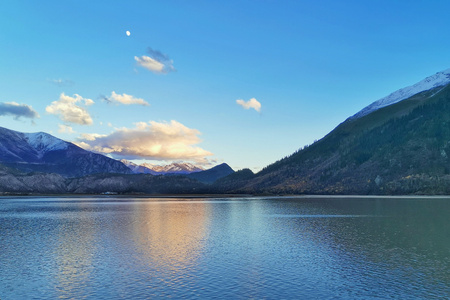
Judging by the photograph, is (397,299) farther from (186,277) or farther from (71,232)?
(71,232)

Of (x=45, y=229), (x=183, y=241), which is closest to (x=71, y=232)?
(x=45, y=229)

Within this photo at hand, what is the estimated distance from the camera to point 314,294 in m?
37.8

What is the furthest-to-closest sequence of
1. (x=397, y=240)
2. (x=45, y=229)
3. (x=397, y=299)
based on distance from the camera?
(x=45, y=229) < (x=397, y=240) < (x=397, y=299)

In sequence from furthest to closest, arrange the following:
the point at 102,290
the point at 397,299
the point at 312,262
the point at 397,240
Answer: the point at 397,240
the point at 312,262
the point at 102,290
the point at 397,299

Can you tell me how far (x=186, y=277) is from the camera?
44562mm

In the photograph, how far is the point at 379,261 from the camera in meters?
53.7

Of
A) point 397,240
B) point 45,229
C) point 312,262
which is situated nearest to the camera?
point 312,262

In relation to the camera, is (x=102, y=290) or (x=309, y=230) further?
(x=309, y=230)

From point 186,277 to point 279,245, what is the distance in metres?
27.8

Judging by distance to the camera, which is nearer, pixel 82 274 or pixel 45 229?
pixel 82 274

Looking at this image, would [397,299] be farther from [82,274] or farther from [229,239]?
[229,239]

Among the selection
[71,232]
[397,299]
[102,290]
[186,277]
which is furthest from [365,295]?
[71,232]

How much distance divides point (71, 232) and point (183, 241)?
107ft

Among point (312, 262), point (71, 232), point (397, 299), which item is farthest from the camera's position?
point (71, 232)
